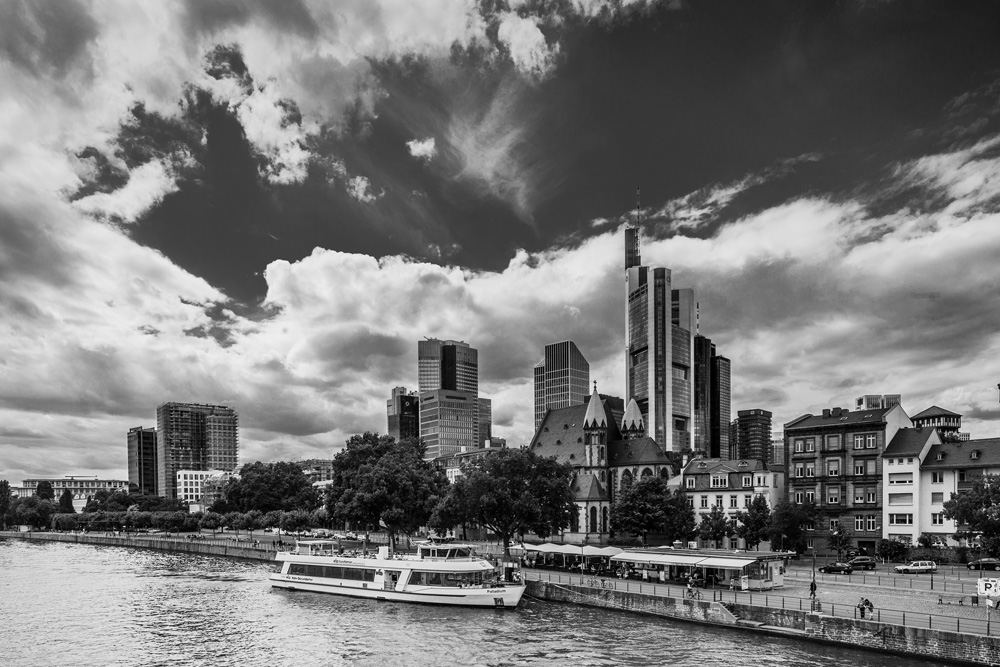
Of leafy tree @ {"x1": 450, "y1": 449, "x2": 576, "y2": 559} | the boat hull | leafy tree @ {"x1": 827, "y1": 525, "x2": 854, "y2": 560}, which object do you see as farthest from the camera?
leafy tree @ {"x1": 827, "y1": 525, "x2": 854, "y2": 560}

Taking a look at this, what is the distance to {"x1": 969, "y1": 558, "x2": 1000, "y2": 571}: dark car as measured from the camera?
83.5 meters

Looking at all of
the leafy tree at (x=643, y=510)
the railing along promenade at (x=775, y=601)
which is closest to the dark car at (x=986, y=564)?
the railing along promenade at (x=775, y=601)

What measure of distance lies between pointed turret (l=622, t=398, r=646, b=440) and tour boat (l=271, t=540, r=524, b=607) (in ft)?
300

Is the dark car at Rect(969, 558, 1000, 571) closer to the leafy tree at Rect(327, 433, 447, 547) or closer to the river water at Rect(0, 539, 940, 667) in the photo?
the river water at Rect(0, 539, 940, 667)

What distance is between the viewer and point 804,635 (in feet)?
183

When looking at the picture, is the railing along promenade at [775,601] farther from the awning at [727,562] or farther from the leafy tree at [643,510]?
the leafy tree at [643,510]

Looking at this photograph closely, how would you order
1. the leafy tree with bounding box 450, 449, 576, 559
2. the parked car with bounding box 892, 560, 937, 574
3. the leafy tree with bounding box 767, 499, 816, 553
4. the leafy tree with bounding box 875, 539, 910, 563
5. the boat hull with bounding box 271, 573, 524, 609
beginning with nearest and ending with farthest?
1. the boat hull with bounding box 271, 573, 524, 609
2. the parked car with bounding box 892, 560, 937, 574
3. the leafy tree with bounding box 450, 449, 576, 559
4. the leafy tree with bounding box 875, 539, 910, 563
5. the leafy tree with bounding box 767, 499, 816, 553

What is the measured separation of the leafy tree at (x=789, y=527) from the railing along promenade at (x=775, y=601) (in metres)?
31.8

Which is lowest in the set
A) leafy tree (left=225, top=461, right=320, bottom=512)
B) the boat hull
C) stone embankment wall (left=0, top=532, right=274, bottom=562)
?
stone embankment wall (left=0, top=532, right=274, bottom=562)

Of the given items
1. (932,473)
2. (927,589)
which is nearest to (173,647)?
(927,589)

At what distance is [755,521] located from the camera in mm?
102062

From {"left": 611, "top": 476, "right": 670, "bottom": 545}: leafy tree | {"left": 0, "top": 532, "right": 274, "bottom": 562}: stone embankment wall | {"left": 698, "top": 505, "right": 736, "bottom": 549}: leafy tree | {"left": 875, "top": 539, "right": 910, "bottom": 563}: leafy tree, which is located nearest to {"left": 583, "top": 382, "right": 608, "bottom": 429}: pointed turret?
{"left": 611, "top": 476, "right": 670, "bottom": 545}: leafy tree

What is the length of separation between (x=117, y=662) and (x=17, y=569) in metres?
84.6

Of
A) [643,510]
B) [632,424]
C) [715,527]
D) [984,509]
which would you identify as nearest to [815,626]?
[984,509]
